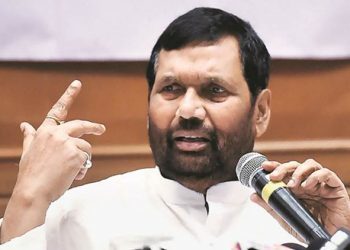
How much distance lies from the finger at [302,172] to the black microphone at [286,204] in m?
0.11

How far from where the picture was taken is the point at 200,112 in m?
1.22

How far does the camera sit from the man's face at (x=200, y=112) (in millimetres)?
1230

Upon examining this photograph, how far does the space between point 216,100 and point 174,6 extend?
487 mm

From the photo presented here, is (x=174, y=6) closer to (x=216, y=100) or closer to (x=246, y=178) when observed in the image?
(x=216, y=100)

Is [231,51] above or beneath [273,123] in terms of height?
above

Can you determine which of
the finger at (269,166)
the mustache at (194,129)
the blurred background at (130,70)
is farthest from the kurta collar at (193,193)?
the blurred background at (130,70)

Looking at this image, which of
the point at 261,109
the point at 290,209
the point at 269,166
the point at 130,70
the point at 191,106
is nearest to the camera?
the point at 290,209

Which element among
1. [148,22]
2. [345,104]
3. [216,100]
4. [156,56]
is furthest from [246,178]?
[345,104]

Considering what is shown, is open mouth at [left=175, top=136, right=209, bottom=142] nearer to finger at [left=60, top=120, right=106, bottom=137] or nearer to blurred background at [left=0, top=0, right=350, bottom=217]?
finger at [left=60, top=120, right=106, bottom=137]

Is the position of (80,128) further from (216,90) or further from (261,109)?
(261,109)

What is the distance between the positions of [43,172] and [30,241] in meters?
0.12

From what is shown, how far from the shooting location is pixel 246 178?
1.01m

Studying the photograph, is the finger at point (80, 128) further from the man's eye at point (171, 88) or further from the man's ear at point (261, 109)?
the man's ear at point (261, 109)

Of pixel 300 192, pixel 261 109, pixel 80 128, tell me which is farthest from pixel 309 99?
pixel 80 128
